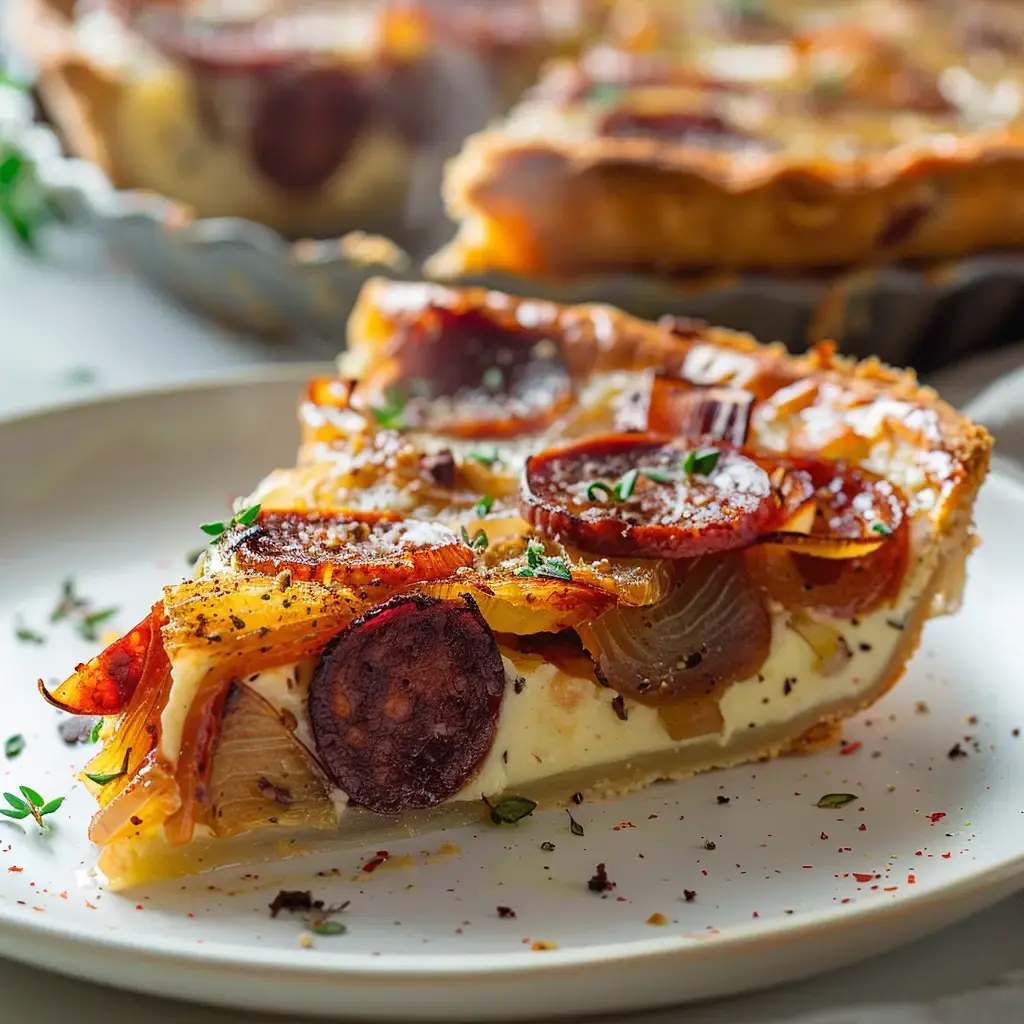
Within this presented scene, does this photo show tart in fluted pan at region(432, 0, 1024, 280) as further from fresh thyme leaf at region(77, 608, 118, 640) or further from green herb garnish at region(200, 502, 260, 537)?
green herb garnish at region(200, 502, 260, 537)

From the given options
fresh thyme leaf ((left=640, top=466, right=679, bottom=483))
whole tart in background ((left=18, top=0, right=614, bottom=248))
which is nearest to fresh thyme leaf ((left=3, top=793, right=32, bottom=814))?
fresh thyme leaf ((left=640, top=466, right=679, bottom=483))

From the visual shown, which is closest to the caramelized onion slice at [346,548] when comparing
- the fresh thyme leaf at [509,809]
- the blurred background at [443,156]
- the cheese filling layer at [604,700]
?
the cheese filling layer at [604,700]

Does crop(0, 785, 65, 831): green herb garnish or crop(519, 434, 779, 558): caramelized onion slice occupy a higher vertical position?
crop(519, 434, 779, 558): caramelized onion slice

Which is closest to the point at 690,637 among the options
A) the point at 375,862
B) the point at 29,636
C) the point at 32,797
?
the point at 375,862

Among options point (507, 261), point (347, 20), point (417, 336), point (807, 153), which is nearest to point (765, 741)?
point (417, 336)

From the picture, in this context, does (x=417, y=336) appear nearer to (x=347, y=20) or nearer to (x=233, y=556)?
(x=233, y=556)

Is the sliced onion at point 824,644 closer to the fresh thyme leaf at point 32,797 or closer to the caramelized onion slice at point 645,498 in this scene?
the caramelized onion slice at point 645,498
